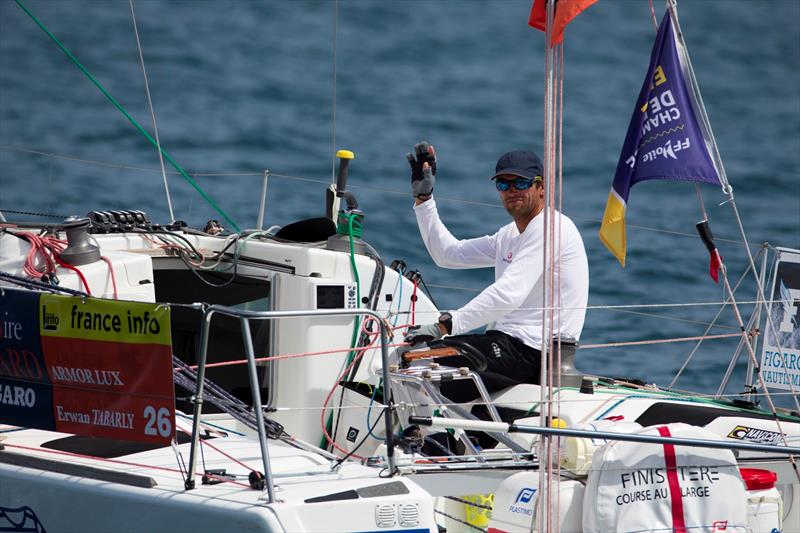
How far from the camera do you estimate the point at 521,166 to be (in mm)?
5047

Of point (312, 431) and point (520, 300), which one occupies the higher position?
point (520, 300)


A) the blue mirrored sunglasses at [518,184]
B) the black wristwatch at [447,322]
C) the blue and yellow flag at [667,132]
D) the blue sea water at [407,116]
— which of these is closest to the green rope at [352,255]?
the black wristwatch at [447,322]

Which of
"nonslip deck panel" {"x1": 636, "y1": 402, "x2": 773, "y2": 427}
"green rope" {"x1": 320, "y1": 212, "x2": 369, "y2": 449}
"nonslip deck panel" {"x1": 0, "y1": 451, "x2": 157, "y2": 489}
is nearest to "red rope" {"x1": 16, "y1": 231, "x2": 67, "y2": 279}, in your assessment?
"nonslip deck panel" {"x1": 0, "y1": 451, "x2": 157, "y2": 489}

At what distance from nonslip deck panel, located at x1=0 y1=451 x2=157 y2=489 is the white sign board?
2.75 metres

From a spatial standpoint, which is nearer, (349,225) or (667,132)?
(667,132)

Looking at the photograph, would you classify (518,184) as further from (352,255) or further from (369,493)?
(369,493)

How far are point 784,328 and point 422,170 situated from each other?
166 cm

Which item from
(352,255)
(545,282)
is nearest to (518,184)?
(352,255)

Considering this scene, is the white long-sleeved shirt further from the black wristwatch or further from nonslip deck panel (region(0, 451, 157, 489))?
nonslip deck panel (region(0, 451, 157, 489))

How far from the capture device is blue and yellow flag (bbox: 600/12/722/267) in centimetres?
489

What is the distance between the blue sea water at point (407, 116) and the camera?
12539mm

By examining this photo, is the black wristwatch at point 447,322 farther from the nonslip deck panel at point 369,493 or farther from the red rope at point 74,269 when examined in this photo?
the red rope at point 74,269

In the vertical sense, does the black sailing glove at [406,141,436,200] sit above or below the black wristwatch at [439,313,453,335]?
above

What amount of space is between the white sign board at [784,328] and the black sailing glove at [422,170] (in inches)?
59.5
